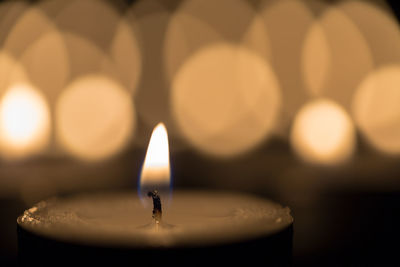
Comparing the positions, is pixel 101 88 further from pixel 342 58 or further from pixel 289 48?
pixel 342 58

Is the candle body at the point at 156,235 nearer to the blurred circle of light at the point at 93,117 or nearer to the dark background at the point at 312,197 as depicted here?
the dark background at the point at 312,197

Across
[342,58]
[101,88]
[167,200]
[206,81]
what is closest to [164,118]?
[101,88]

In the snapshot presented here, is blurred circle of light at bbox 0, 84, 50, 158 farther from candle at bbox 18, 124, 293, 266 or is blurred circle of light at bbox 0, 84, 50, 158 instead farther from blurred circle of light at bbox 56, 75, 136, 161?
candle at bbox 18, 124, 293, 266

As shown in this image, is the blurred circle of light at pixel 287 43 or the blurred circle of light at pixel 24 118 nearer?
the blurred circle of light at pixel 24 118

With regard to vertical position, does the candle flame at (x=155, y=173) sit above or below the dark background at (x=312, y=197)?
above

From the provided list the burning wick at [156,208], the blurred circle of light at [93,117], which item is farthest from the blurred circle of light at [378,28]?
the burning wick at [156,208]

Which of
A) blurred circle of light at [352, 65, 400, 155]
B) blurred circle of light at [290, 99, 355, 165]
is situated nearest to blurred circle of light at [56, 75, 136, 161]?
blurred circle of light at [290, 99, 355, 165]
